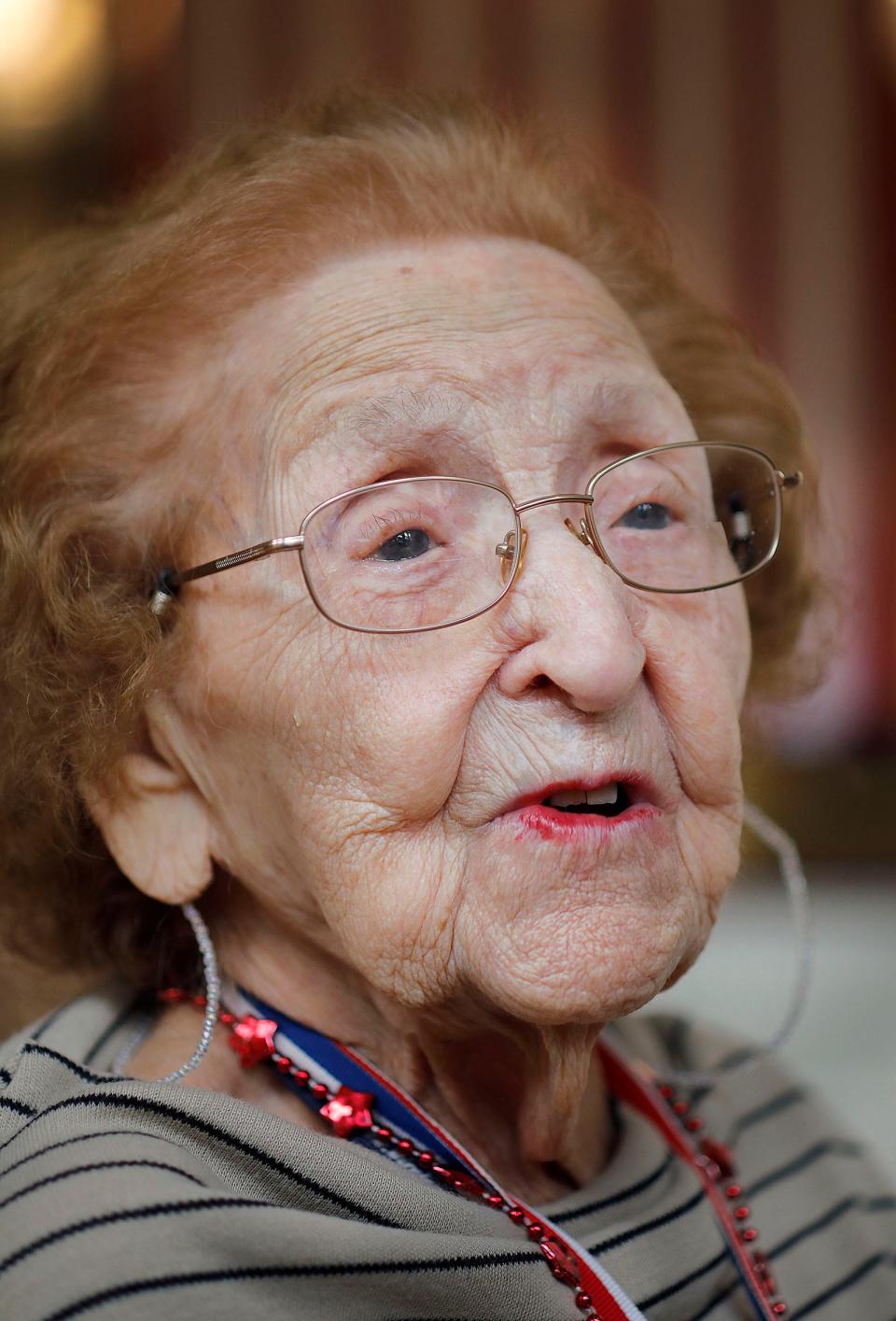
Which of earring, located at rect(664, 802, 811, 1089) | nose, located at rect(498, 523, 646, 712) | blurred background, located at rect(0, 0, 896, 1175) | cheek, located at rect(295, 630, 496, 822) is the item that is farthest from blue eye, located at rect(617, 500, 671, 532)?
blurred background, located at rect(0, 0, 896, 1175)

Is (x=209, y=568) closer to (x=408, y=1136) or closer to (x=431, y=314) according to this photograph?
(x=431, y=314)

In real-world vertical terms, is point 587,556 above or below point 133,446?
below

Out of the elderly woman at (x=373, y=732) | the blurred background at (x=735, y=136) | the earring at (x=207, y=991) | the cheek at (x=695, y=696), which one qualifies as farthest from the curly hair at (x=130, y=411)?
the blurred background at (x=735, y=136)

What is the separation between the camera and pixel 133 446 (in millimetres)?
1287

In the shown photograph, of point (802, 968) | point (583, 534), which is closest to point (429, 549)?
point (583, 534)

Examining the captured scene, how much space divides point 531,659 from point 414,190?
0.55 meters

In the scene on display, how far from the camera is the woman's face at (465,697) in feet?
3.53

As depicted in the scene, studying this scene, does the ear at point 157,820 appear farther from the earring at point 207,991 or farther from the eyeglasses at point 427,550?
the eyeglasses at point 427,550

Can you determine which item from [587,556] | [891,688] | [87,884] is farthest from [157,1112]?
[891,688]

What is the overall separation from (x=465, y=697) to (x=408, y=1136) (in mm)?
427

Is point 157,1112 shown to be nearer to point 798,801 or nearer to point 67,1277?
point 67,1277

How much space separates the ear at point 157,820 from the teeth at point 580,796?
0.37 metres

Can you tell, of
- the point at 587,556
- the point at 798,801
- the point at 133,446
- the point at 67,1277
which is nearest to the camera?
the point at 67,1277

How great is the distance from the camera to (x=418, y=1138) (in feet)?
3.87
